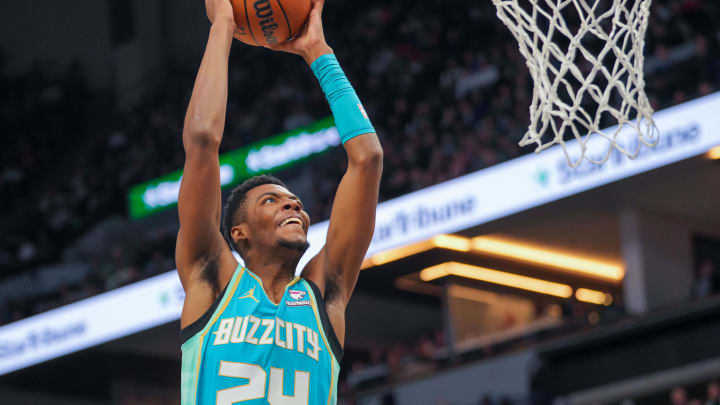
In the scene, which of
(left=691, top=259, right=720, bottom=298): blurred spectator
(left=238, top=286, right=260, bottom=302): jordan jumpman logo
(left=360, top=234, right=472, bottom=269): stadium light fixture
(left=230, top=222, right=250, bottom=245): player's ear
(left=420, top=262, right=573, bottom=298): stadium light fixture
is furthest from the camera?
(left=420, top=262, right=573, bottom=298): stadium light fixture

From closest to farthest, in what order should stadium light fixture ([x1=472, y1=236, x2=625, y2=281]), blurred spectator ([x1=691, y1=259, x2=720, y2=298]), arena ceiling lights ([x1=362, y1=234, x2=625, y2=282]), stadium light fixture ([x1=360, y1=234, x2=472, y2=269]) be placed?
blurred spectator ([x1=691, y1=259, x2=720, y2=298])
stadium light fixture ([x1=360, y1=234, x2=472, y2=269])
arena ceiling lights ([x1=362, y1=234, x2=625, y2=282])
stadium light fixture ([x1=472, y1=236, x2=625, y2=281])

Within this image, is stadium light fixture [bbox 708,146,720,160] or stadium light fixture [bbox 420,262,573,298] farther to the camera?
stadium light fixture [bbox 420,262,573,298]

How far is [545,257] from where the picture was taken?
14883 mm

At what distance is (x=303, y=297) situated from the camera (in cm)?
331

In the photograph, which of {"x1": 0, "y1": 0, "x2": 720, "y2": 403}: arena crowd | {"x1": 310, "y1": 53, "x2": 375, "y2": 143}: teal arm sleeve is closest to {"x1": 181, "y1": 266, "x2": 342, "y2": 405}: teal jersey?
{"x1": 310, "y1": 53, "x2": 375, "y2": 143}: teal arm sleeve

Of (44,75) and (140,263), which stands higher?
(44,75)

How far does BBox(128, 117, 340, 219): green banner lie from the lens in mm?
16688

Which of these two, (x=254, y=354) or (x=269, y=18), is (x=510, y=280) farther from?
(x=254, y=354)

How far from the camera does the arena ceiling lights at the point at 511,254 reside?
45.4 ft

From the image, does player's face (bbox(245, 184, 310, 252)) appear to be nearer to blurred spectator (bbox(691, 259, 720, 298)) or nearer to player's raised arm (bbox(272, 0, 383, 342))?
player's raised arm (bbox(272, 0, 383, 342))

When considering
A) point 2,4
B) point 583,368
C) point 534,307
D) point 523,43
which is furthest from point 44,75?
point 523,43

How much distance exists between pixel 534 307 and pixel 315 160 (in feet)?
12.3

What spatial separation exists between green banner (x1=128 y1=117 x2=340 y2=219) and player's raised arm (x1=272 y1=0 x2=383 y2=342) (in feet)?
41.8

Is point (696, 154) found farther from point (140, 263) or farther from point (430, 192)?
point (140, 263)
